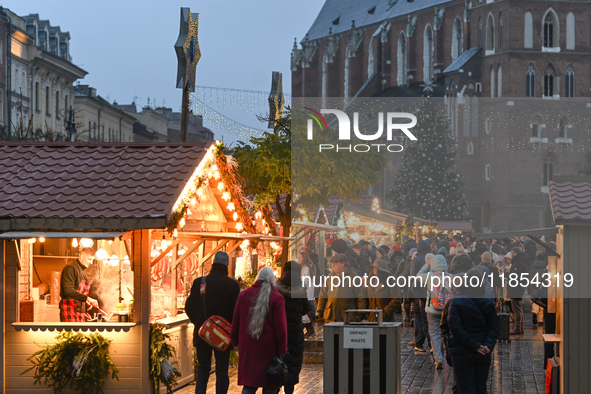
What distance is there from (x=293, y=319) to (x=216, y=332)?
746 millimetres

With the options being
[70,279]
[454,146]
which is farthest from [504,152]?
[70,279]

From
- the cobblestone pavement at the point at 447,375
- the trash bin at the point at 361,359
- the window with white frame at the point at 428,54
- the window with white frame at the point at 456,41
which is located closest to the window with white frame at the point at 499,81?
the window with white frame at the point at 456,41

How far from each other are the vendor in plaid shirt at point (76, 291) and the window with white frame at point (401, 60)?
69773 mm

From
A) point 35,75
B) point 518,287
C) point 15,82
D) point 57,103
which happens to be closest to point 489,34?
point 57,103

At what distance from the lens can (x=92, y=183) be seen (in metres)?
10.1

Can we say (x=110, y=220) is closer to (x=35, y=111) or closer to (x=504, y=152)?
(x=35, y=111)

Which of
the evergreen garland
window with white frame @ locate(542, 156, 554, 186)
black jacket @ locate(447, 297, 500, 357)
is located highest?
window with white frame @ locate(542, 156, 554, 186)

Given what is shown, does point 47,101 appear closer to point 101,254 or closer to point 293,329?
point 101,254

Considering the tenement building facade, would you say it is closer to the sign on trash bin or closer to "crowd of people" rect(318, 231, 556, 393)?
"crowd of people" rect(318, 231, 556, 393)

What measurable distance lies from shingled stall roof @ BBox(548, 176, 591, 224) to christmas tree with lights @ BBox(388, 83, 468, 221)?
43345mm

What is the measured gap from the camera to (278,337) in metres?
7.80

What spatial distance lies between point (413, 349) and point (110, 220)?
6.79m

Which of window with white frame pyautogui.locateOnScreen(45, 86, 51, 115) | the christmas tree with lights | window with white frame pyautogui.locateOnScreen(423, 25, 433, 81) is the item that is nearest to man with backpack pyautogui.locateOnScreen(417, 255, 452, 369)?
the christmas tree with lights

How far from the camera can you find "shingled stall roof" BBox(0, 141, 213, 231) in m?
9.33
